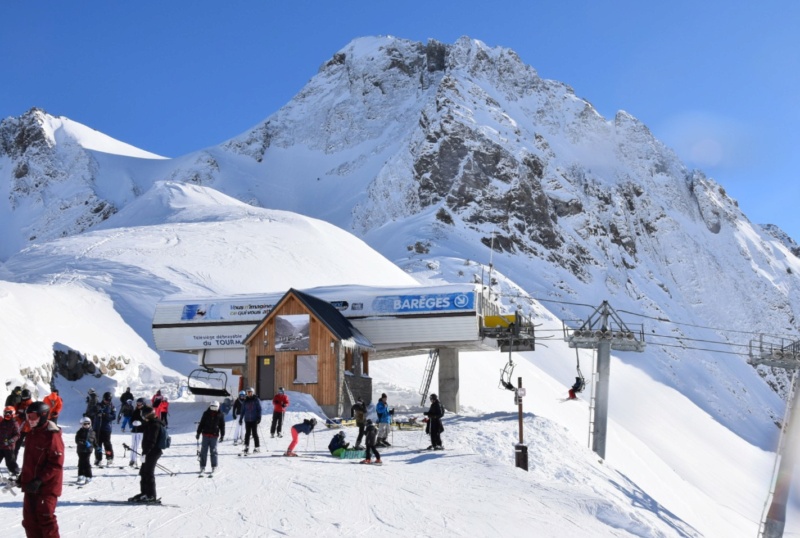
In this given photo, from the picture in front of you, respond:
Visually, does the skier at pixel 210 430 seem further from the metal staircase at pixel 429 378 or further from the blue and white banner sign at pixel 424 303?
the metal staircase at pixel 429 378

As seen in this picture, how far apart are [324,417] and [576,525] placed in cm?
1434

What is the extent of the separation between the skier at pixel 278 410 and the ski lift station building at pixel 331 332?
6173mm

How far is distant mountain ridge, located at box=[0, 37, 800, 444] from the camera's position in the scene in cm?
10825

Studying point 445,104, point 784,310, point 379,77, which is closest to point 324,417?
point 445,104

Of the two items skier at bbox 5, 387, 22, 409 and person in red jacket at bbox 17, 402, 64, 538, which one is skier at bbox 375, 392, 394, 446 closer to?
skier at bbox 5, 387, 22, 409

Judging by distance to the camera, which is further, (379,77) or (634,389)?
(379,77)

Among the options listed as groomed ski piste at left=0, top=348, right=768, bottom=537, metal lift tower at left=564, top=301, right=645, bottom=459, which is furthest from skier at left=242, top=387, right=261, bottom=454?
metal lift tower at left=564, top=301, right=645, bottom=459

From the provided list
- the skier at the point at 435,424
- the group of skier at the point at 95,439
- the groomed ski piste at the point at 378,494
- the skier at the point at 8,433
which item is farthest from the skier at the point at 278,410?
the skier at the point at 8,433

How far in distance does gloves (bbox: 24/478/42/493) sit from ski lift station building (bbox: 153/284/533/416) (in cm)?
1976

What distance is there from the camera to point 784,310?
140m

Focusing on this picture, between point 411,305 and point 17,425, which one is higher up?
point 411,305

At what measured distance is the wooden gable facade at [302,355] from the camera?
1136 inches

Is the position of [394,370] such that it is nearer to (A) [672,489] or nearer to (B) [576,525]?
(A) [672,489]

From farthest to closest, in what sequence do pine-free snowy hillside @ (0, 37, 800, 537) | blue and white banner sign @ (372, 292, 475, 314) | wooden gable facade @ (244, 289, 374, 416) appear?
pine-free snowy hillside @ (0, 37, 800, 537) < blue and white banner sign @ (372, 292, 475, 314) < wooden gable facade @ (244, 289, 374, 416)
